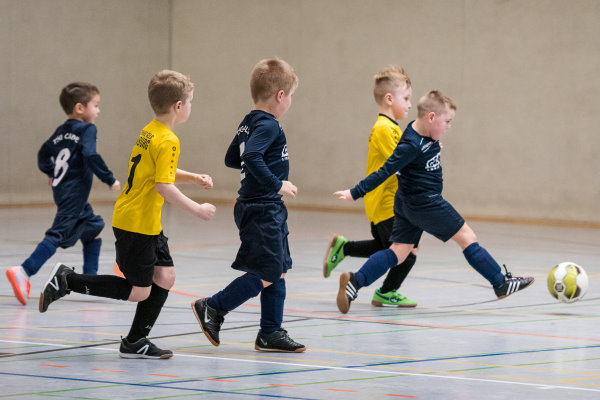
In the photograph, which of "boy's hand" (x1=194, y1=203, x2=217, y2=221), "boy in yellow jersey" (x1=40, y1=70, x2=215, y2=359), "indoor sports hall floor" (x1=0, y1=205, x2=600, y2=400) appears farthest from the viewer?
"boy in yellow jersey" (x1=40, y1=70, x2=215, y2=359)

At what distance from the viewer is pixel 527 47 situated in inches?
574

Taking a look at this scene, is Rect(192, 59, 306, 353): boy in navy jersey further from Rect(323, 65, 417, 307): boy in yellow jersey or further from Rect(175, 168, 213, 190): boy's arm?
Rect(323, 65, 417, 307): boy in yellow jersey

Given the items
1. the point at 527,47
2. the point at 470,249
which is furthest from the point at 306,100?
the point at 470,249

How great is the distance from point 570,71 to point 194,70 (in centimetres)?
680

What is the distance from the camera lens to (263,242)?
16.6 ft

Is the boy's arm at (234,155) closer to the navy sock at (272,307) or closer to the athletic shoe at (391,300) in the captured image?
the navy sock at (272,307)

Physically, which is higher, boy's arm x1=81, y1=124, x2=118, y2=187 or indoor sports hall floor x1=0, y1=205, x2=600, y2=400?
boy's arm x1=81, y1=124, x2=118, y2=187

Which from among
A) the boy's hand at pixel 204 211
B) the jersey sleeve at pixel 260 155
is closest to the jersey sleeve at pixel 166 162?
the boy's hand at pixel 204 211

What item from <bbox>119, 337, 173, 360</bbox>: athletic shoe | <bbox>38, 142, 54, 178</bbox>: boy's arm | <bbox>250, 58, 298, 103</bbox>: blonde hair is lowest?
<bbox>119, 337, 173, 360</bbox>: athletic shoe

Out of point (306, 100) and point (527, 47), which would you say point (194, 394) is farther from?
point (306, 100)

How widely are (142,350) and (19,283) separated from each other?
2.11 m

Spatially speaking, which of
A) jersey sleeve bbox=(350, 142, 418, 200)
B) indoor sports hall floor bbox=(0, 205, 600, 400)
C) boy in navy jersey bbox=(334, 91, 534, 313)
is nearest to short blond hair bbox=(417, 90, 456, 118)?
boy in navy jersey bbox=(334, 91, 534, 313)

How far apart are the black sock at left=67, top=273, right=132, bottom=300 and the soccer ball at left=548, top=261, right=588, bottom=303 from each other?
10.2 feet

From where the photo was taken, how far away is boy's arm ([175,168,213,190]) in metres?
5.13
